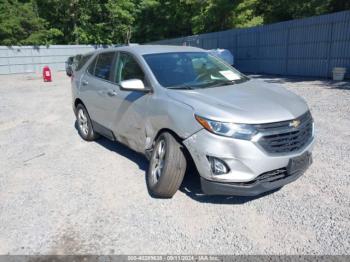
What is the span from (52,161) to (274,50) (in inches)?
567

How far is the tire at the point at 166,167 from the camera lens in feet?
11.4

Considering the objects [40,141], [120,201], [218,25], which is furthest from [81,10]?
[120,201]

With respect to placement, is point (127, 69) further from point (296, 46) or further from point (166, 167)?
point (296, 46)

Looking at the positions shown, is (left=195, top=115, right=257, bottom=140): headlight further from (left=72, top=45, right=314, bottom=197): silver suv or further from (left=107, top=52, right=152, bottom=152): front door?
(left=107, top=52, right=152, bottom=152): front door

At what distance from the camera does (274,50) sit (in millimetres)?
16844

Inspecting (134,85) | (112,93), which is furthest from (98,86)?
(134,85)

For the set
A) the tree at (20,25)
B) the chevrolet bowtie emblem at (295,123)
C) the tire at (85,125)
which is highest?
the tree at (20,25)

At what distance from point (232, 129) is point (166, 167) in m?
0.86

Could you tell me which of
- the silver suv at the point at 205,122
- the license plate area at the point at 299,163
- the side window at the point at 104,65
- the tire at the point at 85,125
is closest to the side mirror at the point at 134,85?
the silver suv at the point at 205,122

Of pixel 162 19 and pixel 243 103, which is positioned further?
pixel 162 19

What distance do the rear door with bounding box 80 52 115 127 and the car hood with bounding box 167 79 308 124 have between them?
5.41 ft

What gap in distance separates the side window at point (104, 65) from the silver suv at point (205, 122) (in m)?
0.18

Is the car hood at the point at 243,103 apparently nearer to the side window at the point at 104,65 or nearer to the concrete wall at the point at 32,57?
the side window at the point at 104,65

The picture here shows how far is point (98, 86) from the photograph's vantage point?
17.4 ft
